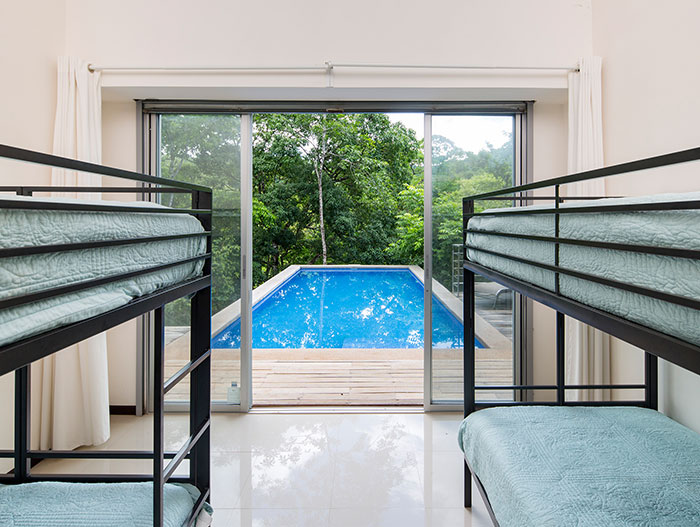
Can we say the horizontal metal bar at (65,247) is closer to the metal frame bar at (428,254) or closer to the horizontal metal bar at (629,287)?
the horizontal metal bar at (629,287)

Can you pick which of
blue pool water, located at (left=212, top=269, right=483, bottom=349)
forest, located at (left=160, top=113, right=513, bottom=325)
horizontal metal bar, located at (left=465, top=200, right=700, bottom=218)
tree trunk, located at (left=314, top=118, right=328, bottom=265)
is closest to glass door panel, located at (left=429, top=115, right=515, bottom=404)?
horizontal metal bar, located at (left=465, top=200, right=700, bottom=218)

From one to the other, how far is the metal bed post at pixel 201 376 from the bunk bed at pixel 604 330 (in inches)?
42.3

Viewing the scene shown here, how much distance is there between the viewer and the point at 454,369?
9.80 feet

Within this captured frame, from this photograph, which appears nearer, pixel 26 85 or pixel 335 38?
pixel 26 85

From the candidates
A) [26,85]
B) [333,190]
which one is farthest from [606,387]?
[333,190]

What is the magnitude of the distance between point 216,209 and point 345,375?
1.77 meters

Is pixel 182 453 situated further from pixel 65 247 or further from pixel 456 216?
pixel 456 216

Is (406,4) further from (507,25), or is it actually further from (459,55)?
(507,25)

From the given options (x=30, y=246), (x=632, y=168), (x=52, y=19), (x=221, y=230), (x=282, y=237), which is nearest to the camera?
(x=30, y=246)

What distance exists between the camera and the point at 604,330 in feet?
3.17

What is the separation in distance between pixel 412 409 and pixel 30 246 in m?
2.69

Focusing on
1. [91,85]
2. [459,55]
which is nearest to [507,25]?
[459,55]

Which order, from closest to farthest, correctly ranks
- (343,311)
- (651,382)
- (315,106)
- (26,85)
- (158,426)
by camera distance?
(158,426), (651,382), (26,85), (315,106), (343,311)

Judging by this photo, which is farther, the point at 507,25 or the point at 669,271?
the point at 507,25
